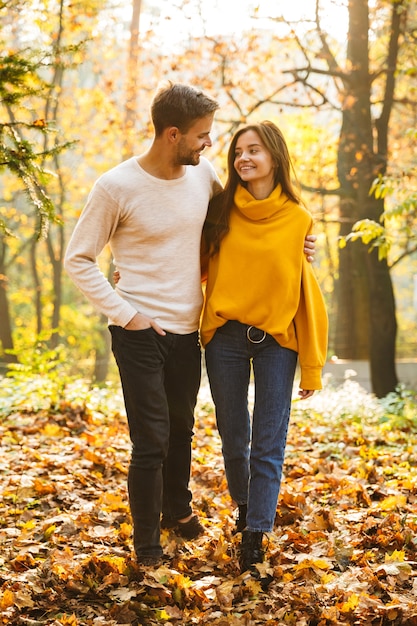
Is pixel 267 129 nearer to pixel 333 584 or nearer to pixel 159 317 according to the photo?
pixel 159 317

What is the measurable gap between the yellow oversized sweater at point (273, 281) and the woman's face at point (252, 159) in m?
0.09

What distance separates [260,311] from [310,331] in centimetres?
26

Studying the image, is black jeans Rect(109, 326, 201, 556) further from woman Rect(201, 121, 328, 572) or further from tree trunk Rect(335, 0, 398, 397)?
tree trunk Rect(335, 0, 398, 397)

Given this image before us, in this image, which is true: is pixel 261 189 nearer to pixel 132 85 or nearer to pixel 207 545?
pixel 207 545

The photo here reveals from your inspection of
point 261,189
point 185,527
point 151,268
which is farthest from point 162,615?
point 261,189

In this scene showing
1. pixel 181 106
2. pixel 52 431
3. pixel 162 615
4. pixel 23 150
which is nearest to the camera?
pixel 162 615

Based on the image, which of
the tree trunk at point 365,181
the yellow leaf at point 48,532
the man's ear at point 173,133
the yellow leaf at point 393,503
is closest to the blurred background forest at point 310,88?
the tree trunk at point 365,181

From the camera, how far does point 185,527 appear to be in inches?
156

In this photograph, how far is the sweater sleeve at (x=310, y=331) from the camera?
354 cm

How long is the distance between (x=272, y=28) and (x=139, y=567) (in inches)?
457

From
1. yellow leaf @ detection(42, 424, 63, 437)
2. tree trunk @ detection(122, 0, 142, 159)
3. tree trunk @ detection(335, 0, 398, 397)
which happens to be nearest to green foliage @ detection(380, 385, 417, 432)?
tree trunk @ detection(335, 0, 398, 397)

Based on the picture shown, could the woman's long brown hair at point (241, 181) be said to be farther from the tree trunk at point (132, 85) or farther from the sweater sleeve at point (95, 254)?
the tree trunk at point (132, 85)

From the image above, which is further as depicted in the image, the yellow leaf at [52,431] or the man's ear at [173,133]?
the yellow leaf at [52,431]

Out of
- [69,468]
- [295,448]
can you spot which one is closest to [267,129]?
[69,468]
